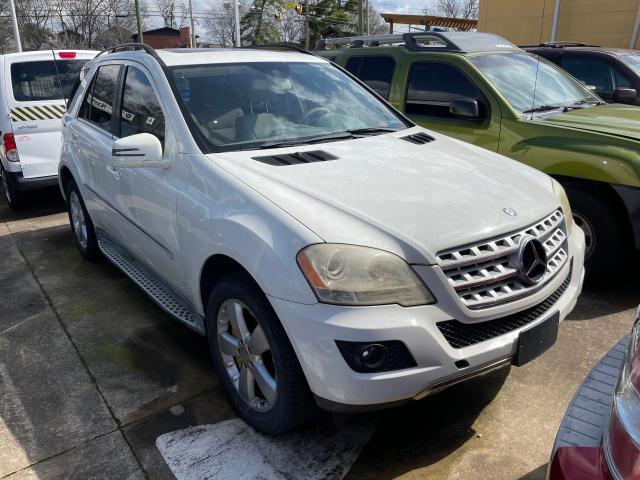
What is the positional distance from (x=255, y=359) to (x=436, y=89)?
3632 mm

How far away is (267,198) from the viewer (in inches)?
94.3

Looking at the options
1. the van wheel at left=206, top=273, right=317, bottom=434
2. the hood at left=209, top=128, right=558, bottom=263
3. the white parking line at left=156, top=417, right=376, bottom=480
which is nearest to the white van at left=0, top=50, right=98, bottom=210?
the hood at left=209, top=128, right=558, bottom=263

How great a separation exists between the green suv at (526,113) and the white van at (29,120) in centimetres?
330

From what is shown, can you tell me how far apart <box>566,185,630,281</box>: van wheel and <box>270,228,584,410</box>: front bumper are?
2.31 meters

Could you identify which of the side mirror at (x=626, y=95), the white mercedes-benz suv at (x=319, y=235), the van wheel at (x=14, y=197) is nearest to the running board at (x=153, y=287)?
the white mercedes-benz suv at (x=319, y=235)

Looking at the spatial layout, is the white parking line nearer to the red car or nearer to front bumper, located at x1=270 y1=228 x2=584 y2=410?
front bumper, located at x1=270 y1=228 x2=584 y2=410

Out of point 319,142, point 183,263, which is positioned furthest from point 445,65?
point 183,263

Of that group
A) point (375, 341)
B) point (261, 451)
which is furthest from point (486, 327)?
point (261, 451)

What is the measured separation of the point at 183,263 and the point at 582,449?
2083mm

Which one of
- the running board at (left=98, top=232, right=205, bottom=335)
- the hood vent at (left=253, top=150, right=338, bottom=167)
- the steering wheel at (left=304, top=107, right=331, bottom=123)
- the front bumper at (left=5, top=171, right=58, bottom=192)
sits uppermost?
the steering wheel at (left=304, top=107, right=331, bottom=123)

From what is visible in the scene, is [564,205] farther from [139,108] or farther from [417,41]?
[417,41]

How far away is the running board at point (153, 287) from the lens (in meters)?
3.07

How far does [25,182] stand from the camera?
249 inches

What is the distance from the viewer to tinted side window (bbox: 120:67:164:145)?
3230mm
